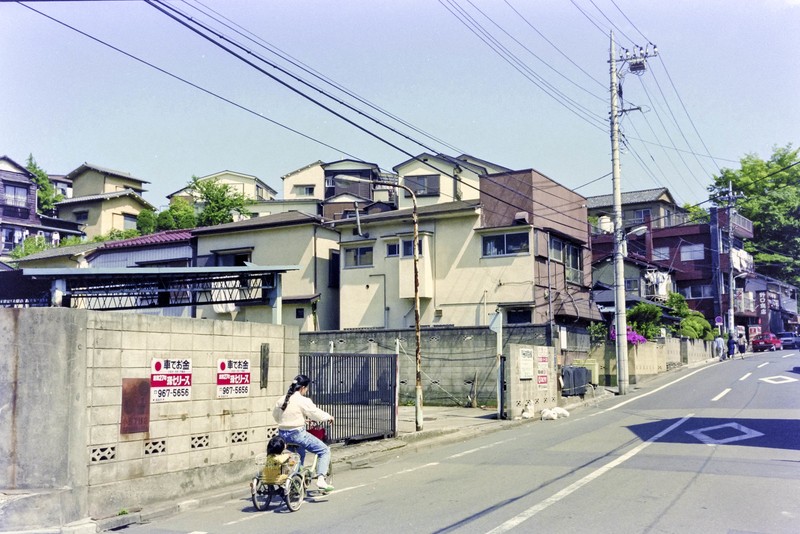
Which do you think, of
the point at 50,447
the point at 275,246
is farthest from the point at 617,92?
the point at 50,447

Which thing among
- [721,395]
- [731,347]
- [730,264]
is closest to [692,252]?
[730,264]

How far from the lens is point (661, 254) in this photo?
67.8 m

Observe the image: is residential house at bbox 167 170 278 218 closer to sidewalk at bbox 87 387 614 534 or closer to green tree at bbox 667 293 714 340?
green tree at bbox 667 293 714 340

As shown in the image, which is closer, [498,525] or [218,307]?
[498,525]

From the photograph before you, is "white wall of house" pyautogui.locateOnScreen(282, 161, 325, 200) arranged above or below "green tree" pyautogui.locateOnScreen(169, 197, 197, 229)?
above

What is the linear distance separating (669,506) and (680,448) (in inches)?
243

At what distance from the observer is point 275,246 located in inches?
1559

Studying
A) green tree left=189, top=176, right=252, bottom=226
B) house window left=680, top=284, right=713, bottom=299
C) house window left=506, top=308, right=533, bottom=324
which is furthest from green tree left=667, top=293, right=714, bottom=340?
green tree left=189, top=176, right=252, bottom=226

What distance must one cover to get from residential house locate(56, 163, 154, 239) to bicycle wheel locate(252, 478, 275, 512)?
53297mm

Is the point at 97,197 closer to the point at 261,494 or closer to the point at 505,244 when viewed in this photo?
the point at 505,244

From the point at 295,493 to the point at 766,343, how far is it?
6347 cm

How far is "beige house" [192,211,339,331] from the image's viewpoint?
38.8m

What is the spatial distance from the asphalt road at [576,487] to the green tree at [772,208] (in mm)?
58204

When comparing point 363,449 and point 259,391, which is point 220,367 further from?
point 363,449
